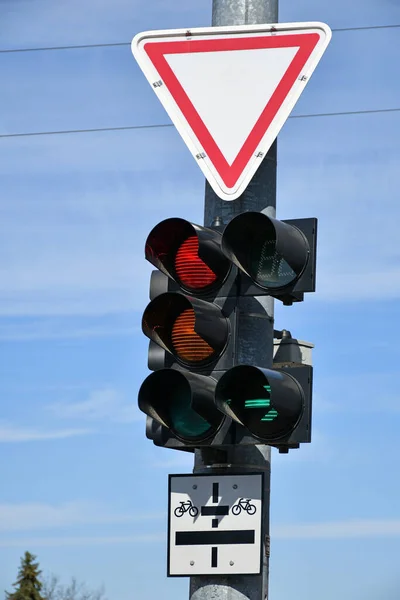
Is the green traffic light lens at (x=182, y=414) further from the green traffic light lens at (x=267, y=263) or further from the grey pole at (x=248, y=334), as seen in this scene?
the green traffic light lens at (x=267, y=263)

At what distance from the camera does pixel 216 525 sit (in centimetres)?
466

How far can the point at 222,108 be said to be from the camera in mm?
5090

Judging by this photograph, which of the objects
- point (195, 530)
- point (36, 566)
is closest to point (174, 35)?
point (195, 530)

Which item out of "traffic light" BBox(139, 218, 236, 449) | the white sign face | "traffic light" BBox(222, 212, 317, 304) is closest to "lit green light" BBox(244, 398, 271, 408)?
"traffic light" BBox(139, 218, 236, 449)

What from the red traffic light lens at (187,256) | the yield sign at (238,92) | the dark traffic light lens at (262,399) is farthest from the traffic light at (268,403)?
the yield sign at (238,92)

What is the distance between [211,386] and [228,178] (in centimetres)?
86

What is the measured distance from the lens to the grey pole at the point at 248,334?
4.57 m

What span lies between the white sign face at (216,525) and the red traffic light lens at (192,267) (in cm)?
79

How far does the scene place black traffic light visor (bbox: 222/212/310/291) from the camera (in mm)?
4750

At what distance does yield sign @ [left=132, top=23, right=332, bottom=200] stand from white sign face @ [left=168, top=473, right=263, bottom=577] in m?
1.16

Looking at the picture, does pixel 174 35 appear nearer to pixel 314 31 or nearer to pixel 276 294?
pixel 314 31

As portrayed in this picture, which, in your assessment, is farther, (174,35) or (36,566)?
(36,566)

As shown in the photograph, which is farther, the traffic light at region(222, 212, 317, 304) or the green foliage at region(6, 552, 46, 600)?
the green foliage at region(6, 552, 46, 600)

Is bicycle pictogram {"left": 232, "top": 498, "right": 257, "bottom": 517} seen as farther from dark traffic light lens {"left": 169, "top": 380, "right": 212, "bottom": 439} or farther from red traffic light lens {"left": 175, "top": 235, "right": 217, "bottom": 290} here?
red traffic light lens {"left": 175, "top": 235, "right": 217, "bottom": 290}
